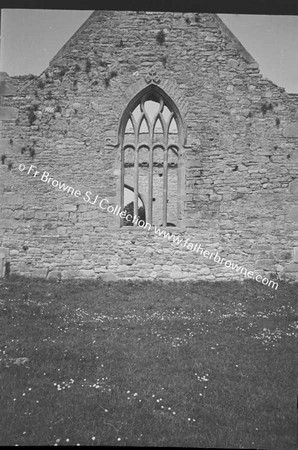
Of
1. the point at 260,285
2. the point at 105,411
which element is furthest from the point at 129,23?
the point at 105,411

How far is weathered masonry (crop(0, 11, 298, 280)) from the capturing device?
33.6ft

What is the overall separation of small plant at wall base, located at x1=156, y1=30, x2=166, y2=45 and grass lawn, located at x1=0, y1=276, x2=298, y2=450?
7216 millimetres

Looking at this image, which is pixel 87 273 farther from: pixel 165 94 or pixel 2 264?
pixel 165 94

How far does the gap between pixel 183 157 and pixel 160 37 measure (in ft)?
11.3

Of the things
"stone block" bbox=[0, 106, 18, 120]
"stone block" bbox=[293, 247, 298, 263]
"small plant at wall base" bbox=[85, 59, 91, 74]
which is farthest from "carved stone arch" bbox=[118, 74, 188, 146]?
"stone block" bbox=[293, 247, 298, 263]

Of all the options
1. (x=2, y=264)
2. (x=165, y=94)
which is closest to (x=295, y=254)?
(x=165, y=94)

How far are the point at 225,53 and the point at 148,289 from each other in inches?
274

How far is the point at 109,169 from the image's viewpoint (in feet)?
33.7

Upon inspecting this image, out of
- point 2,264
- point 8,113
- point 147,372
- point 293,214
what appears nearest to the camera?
point 147,372

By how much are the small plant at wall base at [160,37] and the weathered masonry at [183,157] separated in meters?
0.03

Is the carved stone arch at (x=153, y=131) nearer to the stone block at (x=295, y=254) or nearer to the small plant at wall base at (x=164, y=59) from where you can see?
the small plant at wall base at (x=164, y=59)

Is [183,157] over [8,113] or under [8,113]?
under

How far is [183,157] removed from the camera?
405 inches

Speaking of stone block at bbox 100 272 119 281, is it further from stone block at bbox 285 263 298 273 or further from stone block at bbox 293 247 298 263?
stone block at bbox 293 247 298 263
